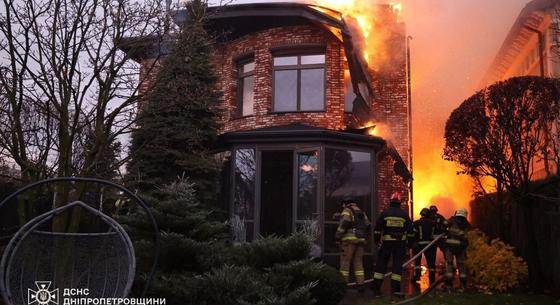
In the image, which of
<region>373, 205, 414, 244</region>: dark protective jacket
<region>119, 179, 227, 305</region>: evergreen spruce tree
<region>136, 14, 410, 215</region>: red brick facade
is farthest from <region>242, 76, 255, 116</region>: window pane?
<region>119, 179, 227, 305</region>: evergreen spruce tree

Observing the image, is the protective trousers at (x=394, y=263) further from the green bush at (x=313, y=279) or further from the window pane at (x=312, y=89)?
the window pane at (x=312, y=89)

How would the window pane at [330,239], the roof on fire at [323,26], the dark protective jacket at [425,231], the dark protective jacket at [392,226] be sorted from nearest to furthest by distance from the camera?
the dark protective jacket at [392,226]
the dark protective jacket at [425,231]
the window pane at [330,239]
the roof on fire at [323,26]

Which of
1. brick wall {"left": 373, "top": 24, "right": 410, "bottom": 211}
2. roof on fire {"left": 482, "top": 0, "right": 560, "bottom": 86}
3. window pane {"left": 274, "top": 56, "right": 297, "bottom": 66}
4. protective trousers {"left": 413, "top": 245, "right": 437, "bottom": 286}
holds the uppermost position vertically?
roof on fire {"left": 482, "top": 0, "right": 560, "bottom": 86}

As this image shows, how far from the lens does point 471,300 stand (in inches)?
348

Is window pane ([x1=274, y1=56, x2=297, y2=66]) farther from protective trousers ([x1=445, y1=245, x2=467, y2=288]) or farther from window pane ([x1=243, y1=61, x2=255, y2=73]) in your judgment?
protective trousers ([x1=445, y1=245, x2=467, y2=288])

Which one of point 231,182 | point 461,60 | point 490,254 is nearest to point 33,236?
point 231,182

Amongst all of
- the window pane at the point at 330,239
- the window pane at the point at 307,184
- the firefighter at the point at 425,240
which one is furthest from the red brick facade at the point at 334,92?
the firefighter at the point at 425,240

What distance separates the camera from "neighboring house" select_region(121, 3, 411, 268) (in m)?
12.9

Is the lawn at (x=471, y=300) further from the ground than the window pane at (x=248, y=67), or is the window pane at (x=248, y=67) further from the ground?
the window pane at (x=248, y=67)

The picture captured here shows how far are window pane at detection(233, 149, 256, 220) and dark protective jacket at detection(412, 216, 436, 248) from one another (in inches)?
167

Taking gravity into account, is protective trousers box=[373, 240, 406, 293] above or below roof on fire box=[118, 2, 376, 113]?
below

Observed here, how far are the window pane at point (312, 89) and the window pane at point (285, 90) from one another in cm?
28

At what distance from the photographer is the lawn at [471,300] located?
8.55 m

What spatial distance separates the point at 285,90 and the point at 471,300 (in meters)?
8.64
